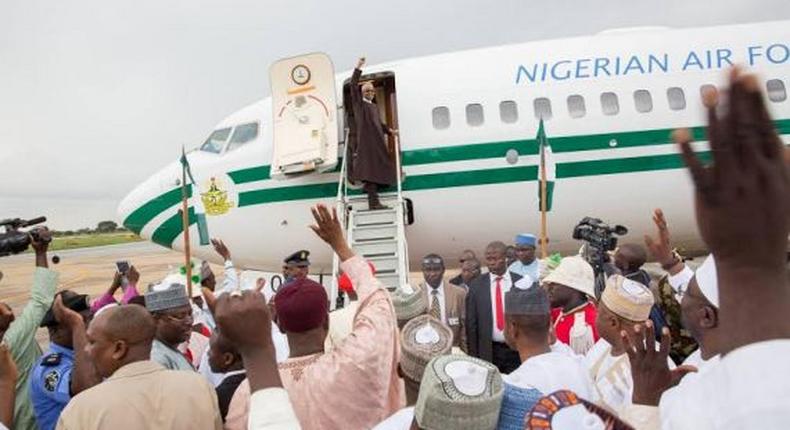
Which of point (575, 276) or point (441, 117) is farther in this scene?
point (441, 117)

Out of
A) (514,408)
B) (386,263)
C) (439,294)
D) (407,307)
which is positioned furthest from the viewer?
(386,263)

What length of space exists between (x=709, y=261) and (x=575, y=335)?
182 centimetres

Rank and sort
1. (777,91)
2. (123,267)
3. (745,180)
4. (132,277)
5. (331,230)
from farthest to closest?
1. (777,91)
2. (123,267)
3. (132,277)
4. (331,230)
5. (745,180)

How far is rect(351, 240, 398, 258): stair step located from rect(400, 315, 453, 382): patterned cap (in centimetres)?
568

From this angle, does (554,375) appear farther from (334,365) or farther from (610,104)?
(610,104)

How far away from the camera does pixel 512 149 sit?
866 cm

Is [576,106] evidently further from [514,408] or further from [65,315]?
[514,408]

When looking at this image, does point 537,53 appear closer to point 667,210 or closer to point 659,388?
point 667,210

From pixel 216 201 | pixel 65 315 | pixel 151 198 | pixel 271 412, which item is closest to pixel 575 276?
pixel 271 412

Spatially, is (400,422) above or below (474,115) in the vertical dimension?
below

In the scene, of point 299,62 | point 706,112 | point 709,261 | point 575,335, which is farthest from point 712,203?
point 299,62

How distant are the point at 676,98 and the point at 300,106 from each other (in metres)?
5.42

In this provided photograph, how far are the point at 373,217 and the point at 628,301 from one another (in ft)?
18.4

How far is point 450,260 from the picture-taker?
9.47m
